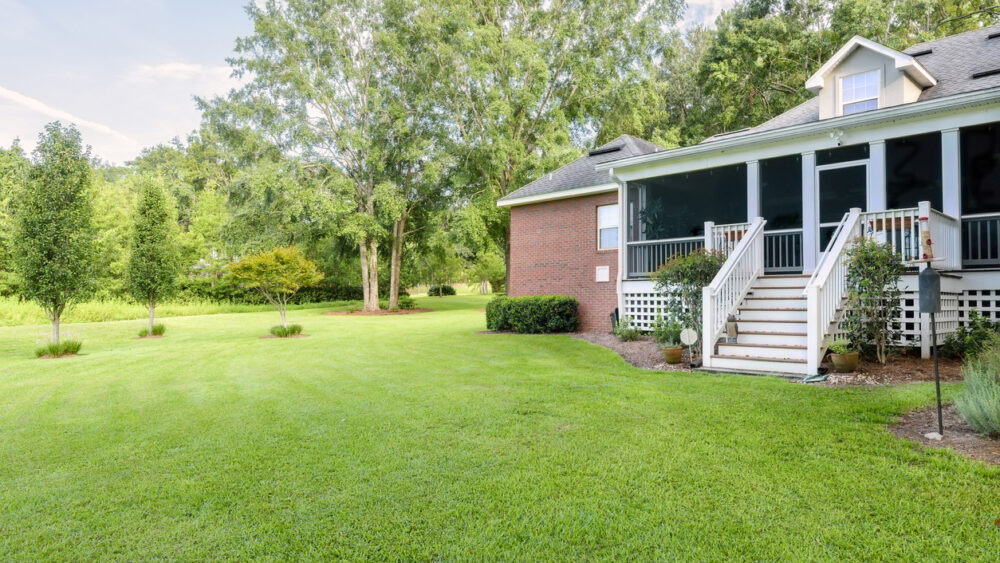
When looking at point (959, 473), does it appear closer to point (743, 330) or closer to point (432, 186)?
point (743, 330)

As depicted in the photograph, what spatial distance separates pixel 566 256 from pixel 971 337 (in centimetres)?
836

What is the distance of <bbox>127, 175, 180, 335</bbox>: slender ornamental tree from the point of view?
14312 mm

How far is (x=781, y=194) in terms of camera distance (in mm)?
12773

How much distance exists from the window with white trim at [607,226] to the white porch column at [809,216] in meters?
4.48

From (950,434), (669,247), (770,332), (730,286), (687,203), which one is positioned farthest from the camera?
(687,203)

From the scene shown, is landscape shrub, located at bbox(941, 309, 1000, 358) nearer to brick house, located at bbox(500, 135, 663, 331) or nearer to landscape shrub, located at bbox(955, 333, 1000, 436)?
landscape shrub, located at bbox(955, 333, 1000, 436)

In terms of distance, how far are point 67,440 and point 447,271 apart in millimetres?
36945

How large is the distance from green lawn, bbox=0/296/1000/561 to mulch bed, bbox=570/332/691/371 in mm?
1157

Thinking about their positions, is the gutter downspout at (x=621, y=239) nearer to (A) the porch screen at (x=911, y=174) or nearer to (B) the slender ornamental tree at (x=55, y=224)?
(A) the porch screen at (x=911, y=174)

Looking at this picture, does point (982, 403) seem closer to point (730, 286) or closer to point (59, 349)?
point (730, 286)

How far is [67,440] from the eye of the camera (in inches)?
178

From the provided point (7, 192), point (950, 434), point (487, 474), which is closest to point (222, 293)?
point (7, 192)

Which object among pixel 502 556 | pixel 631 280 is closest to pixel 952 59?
pixel 631 280

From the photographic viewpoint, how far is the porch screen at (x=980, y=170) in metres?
8.96
